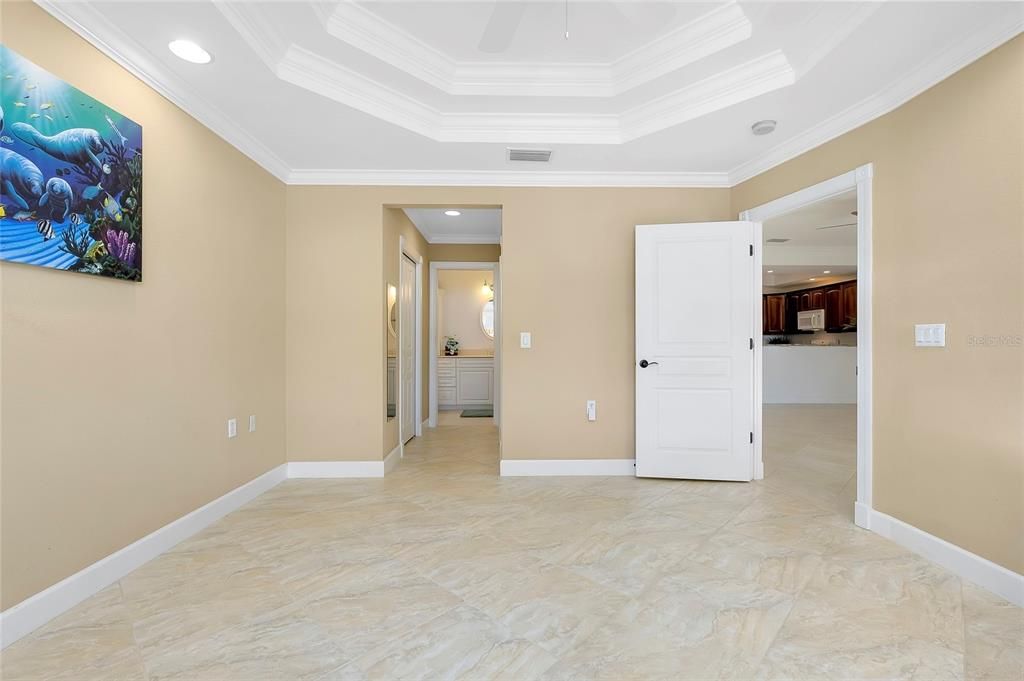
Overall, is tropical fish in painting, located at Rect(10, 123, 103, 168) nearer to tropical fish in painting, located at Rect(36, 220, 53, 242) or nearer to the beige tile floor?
tropical fish in painting, located at Rect(36, 220, 53, 242)

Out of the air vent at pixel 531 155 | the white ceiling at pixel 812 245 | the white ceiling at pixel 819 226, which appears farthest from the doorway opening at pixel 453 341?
the white ceiling at pixel 812 245

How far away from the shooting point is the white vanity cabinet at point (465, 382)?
25.3 ft

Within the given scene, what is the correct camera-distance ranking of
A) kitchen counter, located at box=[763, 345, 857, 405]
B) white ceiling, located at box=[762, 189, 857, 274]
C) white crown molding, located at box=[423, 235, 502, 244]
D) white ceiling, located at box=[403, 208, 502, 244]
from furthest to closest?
kitchen counter, located at box=[763, 345, 857, 405]
white crown molding, located at box=[423, 235, 502, 244]
white ceiling, located at box=[762, 189, 857, 274]
white ceiling, located at box=[403, 208, 502, 244]

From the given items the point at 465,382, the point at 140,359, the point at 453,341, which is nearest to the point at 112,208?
the point at 140,359

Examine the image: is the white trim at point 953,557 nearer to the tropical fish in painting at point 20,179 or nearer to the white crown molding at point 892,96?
A: the white crown molding at point 892,96

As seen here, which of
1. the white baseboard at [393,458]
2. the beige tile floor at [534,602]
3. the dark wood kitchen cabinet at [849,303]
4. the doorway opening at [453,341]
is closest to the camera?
the beige tile floor at [534,602]

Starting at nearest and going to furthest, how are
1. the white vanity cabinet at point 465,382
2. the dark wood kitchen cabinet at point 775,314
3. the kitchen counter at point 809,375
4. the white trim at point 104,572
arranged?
the white trim at point 104,572 < the white vanity cabinet at point 465,382 < the kitchen counter at point 809,375 < the dark wood kitchen cabinet at point 775,314

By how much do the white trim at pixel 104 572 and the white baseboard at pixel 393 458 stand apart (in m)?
1.10

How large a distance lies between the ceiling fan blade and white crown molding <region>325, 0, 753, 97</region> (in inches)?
26.0

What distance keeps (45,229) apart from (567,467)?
345 cm

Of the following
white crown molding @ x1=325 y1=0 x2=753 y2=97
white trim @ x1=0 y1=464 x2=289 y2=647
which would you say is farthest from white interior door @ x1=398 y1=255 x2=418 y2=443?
white crown molding @ x1=325 y1=0 x2=753 y2=97

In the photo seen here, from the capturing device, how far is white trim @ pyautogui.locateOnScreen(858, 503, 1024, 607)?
198 centimetres

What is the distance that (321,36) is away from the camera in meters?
2.33

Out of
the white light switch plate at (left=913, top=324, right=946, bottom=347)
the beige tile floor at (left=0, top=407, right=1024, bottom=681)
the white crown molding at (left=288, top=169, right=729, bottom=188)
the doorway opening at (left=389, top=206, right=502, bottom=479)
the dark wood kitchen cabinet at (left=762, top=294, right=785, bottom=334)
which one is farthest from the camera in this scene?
the dark wood kitchen cabinet at (left=762, top=294, right=785, bottom=334)
